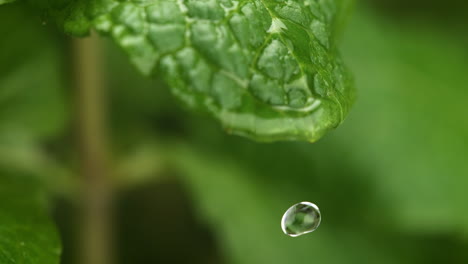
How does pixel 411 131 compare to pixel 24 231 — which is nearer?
pixel 24 231

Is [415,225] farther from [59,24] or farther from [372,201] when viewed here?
[59,24]

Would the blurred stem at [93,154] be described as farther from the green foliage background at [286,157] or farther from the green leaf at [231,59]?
the green leaf at [231,59]

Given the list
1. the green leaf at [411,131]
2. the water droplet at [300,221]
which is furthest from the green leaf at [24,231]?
the green leaf at [411,131]

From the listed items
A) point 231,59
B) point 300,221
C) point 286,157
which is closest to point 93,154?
point 286,157

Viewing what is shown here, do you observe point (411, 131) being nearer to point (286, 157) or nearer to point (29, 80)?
point (286, 157)

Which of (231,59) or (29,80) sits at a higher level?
(231,59)

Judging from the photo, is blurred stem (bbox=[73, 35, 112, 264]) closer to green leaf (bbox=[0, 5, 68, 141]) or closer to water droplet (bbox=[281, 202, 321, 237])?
green leaf (bbox=[0, 5, 68, 141])
